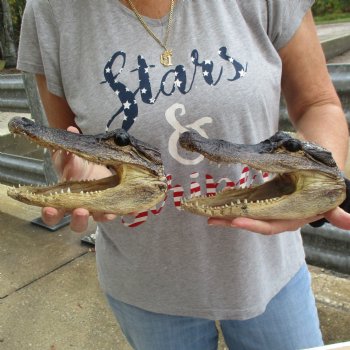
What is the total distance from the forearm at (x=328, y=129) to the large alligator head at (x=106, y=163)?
476 mm

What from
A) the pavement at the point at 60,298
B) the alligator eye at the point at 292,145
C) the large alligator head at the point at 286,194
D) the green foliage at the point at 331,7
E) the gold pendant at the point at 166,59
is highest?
the gold pendant at the point at 166,59

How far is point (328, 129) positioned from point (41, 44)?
35.4 inches

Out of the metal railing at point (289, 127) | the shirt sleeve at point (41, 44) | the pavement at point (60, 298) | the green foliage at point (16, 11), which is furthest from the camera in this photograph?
the green foliage at point (16, 11)

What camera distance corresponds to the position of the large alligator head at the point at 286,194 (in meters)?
1.22

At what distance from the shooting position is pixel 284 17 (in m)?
1.33

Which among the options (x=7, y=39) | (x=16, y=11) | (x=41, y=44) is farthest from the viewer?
(x=16, y=11)

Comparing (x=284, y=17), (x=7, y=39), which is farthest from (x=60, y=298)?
(x=7, y=39)

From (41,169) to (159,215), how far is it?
293 cm

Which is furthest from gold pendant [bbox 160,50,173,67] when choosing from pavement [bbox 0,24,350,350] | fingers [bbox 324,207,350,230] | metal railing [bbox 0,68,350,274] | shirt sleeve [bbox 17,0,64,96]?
pavement [bbox 0,24,350,350]

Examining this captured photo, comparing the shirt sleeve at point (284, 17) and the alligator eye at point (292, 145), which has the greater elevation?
the shirt sleeve at point (284, 17)

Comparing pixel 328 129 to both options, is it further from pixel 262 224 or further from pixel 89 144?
pixel 89 144

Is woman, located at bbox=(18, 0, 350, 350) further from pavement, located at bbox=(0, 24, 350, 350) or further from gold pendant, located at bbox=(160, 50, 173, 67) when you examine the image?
pavement, located at bbox=(0, 24, 350, 350)

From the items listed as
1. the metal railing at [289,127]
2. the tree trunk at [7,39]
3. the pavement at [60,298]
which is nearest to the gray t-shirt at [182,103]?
the metal railing at [289,127]

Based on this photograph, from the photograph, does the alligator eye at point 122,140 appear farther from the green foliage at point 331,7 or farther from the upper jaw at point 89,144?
the green foliage at point 331,7
